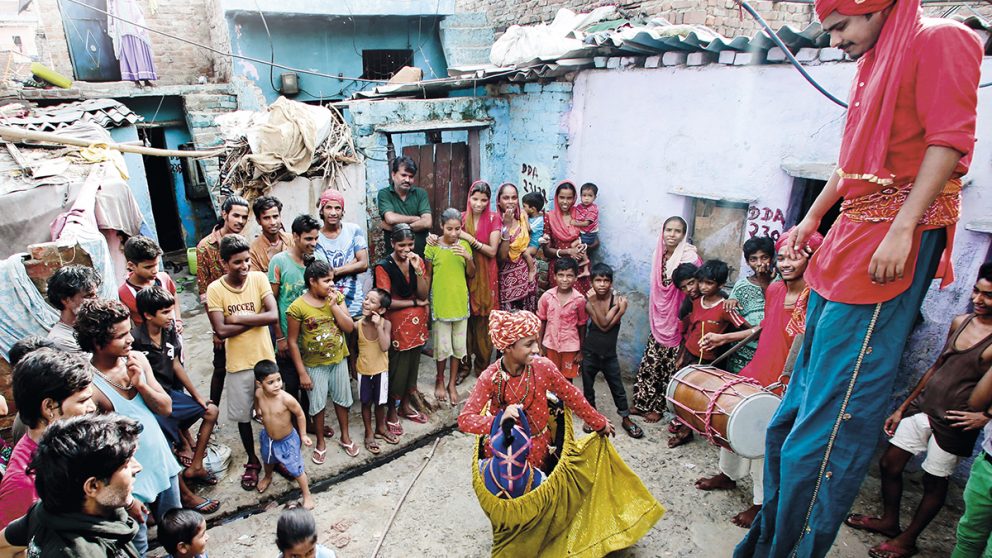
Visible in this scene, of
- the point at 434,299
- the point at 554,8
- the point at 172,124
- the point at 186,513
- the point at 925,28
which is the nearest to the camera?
the point at 925,28

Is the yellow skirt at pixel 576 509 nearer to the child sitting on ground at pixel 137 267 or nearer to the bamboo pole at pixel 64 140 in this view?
the child sitting on ground at pixel 137 267

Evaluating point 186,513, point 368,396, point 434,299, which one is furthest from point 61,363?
point 434,299

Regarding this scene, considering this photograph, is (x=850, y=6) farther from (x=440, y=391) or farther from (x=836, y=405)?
(x=440, y=391)

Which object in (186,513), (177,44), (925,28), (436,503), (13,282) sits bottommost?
(436,503)

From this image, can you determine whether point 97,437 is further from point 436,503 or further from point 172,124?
point 172,124

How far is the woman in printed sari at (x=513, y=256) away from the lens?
5660mm

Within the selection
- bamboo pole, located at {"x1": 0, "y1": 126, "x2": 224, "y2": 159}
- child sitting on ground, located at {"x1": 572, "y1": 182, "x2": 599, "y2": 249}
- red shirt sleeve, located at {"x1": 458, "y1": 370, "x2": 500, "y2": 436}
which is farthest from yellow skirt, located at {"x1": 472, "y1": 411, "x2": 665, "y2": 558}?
bamboo pole, located at {"x1": 0, "y1": 126, "x2": 224, "y2": 159}

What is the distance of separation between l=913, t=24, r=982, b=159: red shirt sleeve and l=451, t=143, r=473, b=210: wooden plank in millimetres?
5763

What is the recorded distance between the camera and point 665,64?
18.0 feet

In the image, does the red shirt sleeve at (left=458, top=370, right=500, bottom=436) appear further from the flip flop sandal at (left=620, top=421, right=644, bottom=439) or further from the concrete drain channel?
the flip flop sandal at (left=620, top=421, right=644, bottom=439)

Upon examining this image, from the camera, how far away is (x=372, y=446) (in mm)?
4746

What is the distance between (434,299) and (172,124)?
9.04 metres

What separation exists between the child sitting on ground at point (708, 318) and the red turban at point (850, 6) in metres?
2.81

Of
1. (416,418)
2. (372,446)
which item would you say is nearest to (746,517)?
(416,418)
